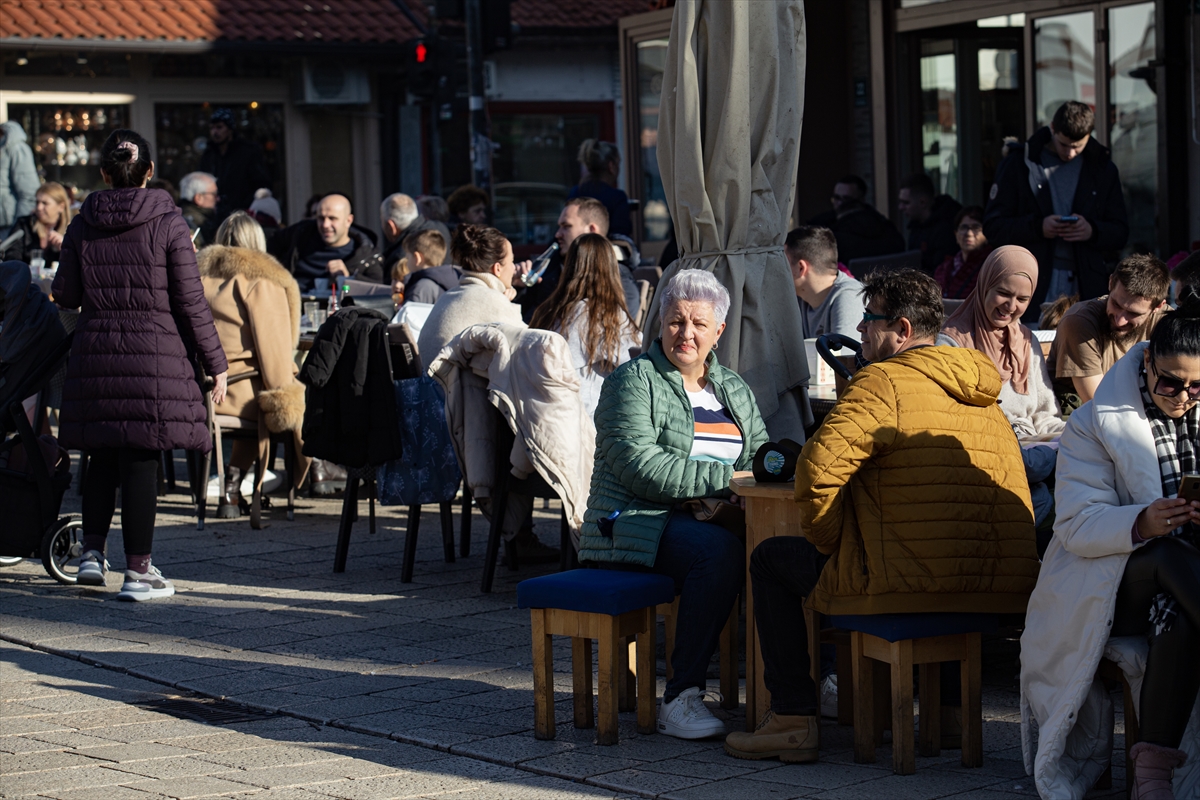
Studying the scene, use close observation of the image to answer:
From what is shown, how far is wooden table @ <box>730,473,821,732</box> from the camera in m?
4.79

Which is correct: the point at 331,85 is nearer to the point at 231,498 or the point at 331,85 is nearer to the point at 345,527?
the point at 231,498

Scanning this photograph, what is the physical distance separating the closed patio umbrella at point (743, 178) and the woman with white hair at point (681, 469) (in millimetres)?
525

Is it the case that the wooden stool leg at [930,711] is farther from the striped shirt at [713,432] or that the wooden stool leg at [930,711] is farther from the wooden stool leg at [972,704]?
the striped shirt at [713,432]

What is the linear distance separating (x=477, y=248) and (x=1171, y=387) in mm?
4259

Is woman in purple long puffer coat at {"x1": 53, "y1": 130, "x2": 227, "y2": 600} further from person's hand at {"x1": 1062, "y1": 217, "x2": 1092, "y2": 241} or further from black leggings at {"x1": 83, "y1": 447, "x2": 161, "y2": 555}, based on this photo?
person's hand at {"x1": 1062, "y1": 217, "x2": 1092, "y2": 241}

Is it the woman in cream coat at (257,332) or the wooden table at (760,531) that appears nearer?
the wooden table at (760,531)

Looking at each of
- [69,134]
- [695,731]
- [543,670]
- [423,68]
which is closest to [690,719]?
[695,731]

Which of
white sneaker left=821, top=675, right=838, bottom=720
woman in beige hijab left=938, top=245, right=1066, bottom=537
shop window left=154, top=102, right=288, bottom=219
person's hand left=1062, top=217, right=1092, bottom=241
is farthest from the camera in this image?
shop window left=154, top=102, right=288, bottom=219

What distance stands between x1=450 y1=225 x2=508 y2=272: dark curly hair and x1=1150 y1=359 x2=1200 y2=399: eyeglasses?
4.18m

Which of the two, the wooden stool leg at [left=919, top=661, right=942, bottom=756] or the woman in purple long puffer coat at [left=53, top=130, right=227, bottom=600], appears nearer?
the wooden stool leg at [left=919, top=661, right=942, bottom=756]

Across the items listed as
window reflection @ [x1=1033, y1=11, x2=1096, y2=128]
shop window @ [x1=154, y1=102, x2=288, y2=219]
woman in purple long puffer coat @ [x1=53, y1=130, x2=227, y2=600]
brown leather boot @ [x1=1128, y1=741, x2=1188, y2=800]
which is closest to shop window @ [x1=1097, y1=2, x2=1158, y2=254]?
window reflection @ [x1=1033, y1=11, x2=1096, y2=128]

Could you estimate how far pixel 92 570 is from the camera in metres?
7.29

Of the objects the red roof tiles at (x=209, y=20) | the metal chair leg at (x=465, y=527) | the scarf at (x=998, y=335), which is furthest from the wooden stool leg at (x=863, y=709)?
the red roof tiles at (x=209, y=20)

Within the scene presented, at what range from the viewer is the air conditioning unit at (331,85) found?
75.0ft
